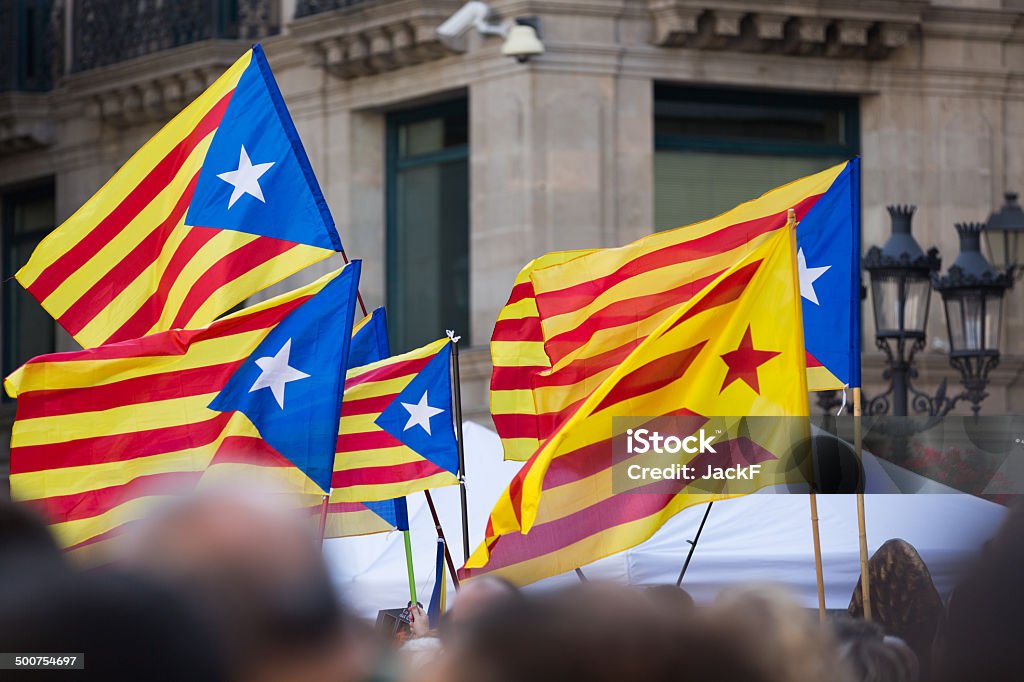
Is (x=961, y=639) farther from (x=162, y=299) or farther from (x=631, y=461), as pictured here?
(x=162, y=299)

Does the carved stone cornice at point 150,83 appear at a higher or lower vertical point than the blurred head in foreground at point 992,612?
higher

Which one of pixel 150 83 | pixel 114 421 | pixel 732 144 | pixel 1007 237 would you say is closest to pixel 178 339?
pixel 114 421

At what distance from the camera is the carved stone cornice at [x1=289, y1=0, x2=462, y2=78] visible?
17281mm

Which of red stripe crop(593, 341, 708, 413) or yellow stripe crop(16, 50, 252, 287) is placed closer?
red stripe crop(593, 341, 708, 413)

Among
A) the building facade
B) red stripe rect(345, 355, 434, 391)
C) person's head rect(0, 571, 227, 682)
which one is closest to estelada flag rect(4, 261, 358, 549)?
red stripe rect(345, 355, 434, 391)

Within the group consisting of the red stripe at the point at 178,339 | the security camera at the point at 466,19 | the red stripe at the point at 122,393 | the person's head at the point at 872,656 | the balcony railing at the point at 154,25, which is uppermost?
the balcony railing at the point at 154,25

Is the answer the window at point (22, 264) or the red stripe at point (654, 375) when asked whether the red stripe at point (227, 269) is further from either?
the window at point (22, 264)

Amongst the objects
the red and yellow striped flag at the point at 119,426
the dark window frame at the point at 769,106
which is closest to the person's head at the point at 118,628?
the red and yellow striped flag at the point at 119,426

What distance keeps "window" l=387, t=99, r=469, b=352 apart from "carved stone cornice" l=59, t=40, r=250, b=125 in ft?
7.66

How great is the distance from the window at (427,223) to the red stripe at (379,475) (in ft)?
22.5

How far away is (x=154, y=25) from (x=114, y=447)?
12.8 metres

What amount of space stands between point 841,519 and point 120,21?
1264 cm

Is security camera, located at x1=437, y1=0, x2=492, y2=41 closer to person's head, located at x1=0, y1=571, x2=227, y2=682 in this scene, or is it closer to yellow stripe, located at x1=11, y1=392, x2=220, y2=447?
yellow stripe, located at x1=11, y1=392, x2=220, y2=447

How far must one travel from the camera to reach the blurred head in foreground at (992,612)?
3.46 metres
